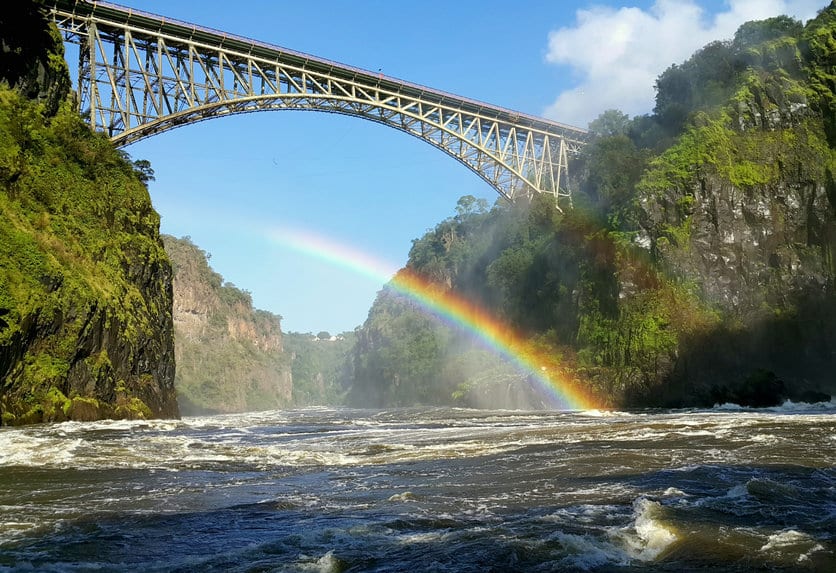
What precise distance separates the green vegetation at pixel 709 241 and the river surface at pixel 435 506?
2157 centimetres

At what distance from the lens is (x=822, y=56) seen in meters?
42.0

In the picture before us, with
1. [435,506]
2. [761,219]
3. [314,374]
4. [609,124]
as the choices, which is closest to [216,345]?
[314,374]

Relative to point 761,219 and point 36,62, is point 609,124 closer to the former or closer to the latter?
point 761,219

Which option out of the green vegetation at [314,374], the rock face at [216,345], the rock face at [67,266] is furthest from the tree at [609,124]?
the green vegetation at [314,374]

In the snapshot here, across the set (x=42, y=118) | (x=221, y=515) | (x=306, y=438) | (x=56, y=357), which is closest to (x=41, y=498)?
(x=221, y=515)

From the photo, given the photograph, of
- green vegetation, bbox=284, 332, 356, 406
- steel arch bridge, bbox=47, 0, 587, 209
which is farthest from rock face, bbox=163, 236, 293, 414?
steel arch bridge, bbox=47, 0, 587, 209

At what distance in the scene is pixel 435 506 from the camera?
29.7 feet

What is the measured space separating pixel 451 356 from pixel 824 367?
33175mm

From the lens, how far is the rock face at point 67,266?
22734mm

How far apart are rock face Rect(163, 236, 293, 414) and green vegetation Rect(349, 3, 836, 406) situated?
56299mm

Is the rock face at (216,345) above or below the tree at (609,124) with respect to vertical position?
below

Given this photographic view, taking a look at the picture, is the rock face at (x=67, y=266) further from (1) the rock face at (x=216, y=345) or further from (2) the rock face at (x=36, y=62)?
(1) the rock face at (x=216, y=345)

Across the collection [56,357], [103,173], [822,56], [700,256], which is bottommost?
[56,357]

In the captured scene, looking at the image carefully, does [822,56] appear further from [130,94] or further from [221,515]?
[221,515]
